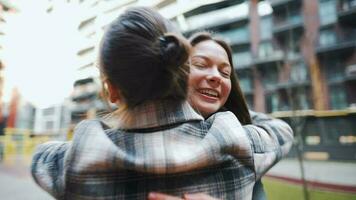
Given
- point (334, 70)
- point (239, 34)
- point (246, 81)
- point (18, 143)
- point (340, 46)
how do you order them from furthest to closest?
point (239, 34) → point (246, 81) → point (340, 46) → point (334, 70) → point (18, 143)

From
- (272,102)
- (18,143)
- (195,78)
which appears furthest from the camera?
(272,102)

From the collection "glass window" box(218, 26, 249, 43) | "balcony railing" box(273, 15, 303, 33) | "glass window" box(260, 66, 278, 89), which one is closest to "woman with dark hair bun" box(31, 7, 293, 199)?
"balcony railing" box(273, 15, 303, 33)

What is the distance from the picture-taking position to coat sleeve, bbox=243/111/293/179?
→ 0.28 metres

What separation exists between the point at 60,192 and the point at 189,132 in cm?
11

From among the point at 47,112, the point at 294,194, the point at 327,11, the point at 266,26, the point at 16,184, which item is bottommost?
the point at 294,194

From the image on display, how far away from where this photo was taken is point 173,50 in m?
0.22

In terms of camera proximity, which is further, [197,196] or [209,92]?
[209,92]

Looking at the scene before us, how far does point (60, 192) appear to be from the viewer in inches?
9.1

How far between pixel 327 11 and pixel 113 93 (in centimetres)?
528

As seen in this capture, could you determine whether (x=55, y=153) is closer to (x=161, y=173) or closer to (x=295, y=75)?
(x=161, y=173)

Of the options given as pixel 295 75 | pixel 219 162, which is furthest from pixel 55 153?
pixel 295 75

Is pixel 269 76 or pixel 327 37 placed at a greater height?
pixel 327 37

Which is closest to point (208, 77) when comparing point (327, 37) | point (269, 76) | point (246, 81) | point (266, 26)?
point (269, 76)

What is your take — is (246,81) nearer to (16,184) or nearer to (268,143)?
(16,184)
